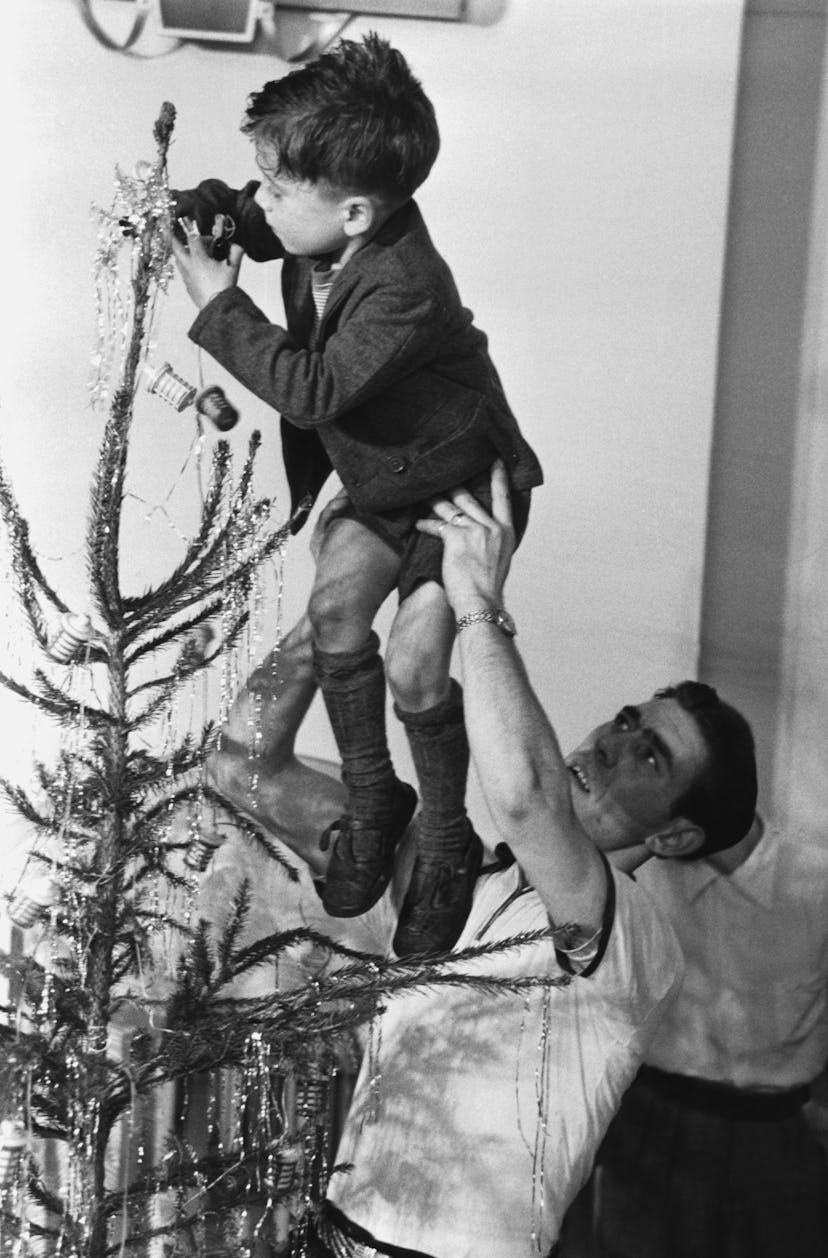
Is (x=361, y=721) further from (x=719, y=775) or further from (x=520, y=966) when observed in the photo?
(x=719, y=775)

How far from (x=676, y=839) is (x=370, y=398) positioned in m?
0.70

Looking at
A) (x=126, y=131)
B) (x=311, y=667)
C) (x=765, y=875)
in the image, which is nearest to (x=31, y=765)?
(x=311, y=667)

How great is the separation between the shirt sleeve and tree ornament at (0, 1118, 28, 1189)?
88cm

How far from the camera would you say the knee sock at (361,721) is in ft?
6.86

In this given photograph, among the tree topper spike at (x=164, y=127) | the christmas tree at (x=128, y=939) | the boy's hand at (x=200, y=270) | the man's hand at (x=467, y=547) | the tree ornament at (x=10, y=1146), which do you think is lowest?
the tree ornament at (x=10, y=1146)

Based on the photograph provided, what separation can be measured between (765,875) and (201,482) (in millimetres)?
935

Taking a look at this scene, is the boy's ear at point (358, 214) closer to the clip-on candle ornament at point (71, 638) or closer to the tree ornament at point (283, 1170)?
the clip-on candle ornament at point (71, 638)

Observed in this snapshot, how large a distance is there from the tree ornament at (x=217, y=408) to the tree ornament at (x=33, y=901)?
64 centimetres

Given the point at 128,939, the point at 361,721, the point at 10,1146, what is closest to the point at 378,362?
the point at 361,721

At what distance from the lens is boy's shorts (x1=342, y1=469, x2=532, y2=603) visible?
2.04 meters

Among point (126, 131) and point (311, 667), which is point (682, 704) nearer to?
point (311, 667)

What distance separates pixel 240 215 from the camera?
2.06 m

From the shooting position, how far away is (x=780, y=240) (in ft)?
7.02

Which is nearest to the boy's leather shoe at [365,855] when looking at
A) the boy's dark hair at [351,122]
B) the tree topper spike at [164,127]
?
the boy's dark hair at [351,122]
